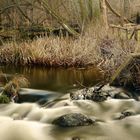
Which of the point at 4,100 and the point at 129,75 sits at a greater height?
the point at 129,75

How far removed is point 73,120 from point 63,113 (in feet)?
2.89

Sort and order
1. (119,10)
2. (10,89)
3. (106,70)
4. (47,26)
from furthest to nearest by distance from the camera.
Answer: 1. (119,10)
2. (47,26)
3. (106,70)
4. (10,89)

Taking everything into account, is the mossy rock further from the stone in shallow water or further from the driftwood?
the driftwood

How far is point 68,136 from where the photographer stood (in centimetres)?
741

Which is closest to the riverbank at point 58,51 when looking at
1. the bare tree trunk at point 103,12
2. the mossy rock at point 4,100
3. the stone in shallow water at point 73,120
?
the bare tree trunk at point 103,12

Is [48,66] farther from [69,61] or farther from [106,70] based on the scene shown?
[106,70]

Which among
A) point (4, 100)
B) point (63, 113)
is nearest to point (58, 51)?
point (4, 100)

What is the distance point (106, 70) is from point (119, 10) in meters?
9.65

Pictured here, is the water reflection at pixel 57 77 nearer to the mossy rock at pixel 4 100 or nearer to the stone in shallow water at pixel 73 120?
the mossy rock at pixel 4 100

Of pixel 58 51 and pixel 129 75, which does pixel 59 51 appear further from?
pixel 129 75

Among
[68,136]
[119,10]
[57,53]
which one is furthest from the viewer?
[119,10]

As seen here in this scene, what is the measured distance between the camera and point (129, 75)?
10.2 meters

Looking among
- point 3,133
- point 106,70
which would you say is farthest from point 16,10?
point 3,133

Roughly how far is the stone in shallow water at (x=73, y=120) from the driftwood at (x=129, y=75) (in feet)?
7.71
